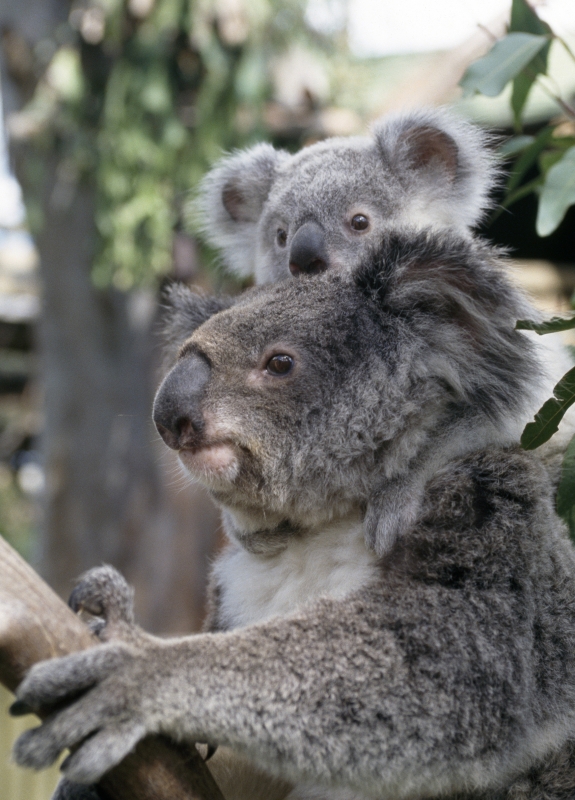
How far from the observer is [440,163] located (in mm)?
3488

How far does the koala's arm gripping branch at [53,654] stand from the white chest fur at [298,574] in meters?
0.43

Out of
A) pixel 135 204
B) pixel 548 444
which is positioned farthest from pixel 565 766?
pixel 135 204

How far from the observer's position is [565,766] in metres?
1.98

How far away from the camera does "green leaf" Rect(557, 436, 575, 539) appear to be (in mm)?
1883

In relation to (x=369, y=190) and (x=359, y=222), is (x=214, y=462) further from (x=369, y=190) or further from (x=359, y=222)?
(x=369, y=190)

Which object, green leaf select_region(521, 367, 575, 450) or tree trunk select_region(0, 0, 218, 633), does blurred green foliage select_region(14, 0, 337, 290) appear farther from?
green leaf select_region(521, 367, 575, 450)

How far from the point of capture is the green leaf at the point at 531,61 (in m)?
2.46

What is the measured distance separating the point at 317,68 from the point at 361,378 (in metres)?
4.89

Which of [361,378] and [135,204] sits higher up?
[361,378]

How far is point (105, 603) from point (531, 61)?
6.16 feet

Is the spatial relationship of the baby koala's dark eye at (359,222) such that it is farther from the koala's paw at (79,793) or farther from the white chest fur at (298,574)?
the koala's paw at (79,793)

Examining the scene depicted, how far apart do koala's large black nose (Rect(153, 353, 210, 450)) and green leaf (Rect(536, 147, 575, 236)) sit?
88 cm

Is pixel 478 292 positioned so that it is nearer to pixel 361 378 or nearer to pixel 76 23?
pixel 361 378

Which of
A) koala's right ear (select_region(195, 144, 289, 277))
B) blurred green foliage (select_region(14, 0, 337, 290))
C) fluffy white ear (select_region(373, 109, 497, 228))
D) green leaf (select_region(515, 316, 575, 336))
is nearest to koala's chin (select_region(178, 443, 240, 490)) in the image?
green leaf (select_region(515, 316, 575, 336))
